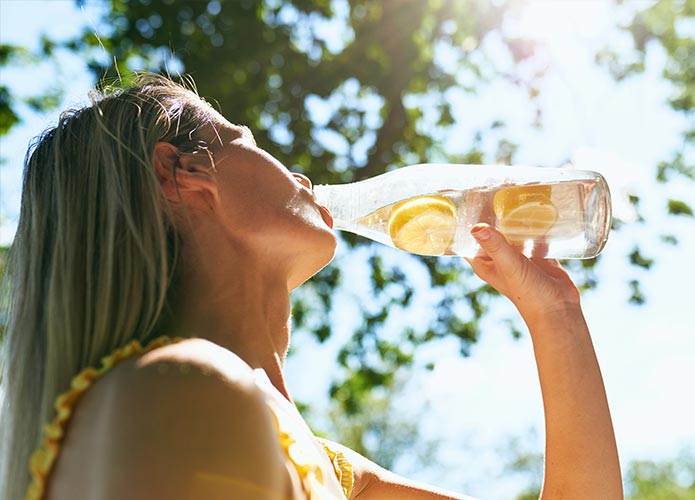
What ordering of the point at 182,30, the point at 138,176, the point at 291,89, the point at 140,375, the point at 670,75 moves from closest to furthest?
1. the point at 140,375
2. the point at 138,176
3. the point at 182,30
4. the point at 291,89
5. the point at 670,75

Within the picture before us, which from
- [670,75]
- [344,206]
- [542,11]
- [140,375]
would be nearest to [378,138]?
[542,11]

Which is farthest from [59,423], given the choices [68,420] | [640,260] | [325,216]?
[640,260]

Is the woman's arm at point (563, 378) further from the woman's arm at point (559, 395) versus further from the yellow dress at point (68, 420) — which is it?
the yellow dress at point (68, 420)

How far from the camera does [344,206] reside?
2633 millimetres

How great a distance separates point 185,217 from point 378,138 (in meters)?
4.84

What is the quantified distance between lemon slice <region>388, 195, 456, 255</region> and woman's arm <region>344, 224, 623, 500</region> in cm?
16

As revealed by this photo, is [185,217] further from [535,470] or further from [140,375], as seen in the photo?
[535,470]

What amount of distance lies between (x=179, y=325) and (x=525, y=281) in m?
1.01

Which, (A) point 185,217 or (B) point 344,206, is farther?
(B) point 344,206

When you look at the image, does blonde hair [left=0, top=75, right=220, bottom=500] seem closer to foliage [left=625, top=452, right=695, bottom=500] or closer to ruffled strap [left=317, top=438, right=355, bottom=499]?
ruffled strap [left=317, top=438, right=355, bottom=499]

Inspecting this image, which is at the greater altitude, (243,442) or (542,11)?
(542,11)

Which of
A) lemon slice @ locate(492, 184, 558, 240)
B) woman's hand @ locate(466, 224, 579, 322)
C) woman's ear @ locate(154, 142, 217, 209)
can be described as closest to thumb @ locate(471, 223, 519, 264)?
woman's hand @ locate(466, 224, 579, 322)

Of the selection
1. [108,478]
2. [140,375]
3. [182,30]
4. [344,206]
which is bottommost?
[108,478]

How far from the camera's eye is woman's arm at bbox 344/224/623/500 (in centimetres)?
213
